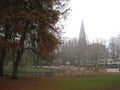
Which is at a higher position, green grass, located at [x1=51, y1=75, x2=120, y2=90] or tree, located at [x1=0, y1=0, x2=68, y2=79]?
tree, located at [x1=0, y1=0, x2=68, y2=79]

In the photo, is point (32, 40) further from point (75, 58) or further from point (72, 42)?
point (72, 42)

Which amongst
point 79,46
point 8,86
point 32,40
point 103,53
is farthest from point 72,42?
Result: point 8,86

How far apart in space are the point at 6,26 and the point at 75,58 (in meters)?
62.4

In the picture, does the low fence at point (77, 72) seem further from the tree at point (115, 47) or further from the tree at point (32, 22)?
the tree at point (115, 47)

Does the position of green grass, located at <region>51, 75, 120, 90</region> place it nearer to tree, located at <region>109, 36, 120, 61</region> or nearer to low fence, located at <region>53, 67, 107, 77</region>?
low fence, located at <region>53, 67, 107, 77</region>

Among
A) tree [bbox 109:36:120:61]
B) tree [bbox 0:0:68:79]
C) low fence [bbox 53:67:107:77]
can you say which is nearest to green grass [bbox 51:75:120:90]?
tree [bbox 0:0:68:79]

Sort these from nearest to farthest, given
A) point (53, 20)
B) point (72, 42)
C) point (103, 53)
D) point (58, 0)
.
Result: 1. point (53, 20)
2. point (58, 0)
3. point (103, 53)
4. point (72, 42)

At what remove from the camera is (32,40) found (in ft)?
88.9

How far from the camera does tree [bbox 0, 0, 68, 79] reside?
66.7 ft

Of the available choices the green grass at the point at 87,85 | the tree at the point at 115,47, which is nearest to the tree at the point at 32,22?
the green grass at the point at 87,85

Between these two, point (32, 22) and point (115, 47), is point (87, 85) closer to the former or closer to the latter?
point (32, 22)

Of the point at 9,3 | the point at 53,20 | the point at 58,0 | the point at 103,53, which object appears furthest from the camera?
the point at 103,53

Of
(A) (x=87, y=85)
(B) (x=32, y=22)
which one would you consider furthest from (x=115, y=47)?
(B) (x=32, y=22)

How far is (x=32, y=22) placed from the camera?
22.9 metres
